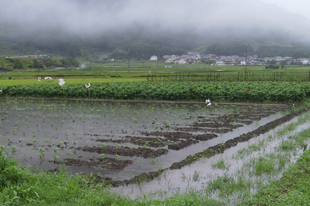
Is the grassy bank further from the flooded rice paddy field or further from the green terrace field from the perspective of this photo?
the flooded rice paddy field

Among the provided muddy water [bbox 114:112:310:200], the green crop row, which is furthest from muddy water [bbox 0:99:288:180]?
the green crop row

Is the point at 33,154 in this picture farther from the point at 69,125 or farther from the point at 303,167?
the point at 303,167

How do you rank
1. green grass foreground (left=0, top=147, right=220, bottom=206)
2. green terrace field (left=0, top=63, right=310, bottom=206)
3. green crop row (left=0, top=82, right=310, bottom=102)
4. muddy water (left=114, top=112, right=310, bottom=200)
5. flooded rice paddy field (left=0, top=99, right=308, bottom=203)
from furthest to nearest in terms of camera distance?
1. green crop row (left=0, top=82, right=310, bottom=102)
2. flooded rice paddy field (left=0, top=99, right=308, bottom=203)
3. muddy water (left=114, top=112, right=310, bottom=200)
4. green terrace field (left=0, top=63, right=310, bottom=206)
5. green grass foreground (left=0, top=147, right=220, bottom=206)

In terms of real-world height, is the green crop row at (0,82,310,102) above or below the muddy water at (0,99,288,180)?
above

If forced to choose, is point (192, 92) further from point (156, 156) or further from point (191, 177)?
point (191, 177)

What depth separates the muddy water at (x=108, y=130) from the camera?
939 cm

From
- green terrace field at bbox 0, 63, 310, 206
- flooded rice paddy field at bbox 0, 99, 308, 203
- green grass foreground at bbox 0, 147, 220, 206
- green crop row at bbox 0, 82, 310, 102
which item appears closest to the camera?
green grass foreground at bbox 0, 147, 220, 206

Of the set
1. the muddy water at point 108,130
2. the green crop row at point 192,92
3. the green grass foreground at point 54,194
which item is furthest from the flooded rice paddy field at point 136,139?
the green crop row at point 192,92

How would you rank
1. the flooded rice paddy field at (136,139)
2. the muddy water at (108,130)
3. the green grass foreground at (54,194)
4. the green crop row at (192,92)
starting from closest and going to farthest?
1. the green grass foreground at (54,194)
2. the flooded rice paddy field at (136,139)
3. the muddy water at (108,130)
4. the green crop row at (192,92)

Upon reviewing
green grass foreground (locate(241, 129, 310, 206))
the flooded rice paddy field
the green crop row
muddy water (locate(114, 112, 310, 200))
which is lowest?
muddy water (locate(114, 112, 310, 200))

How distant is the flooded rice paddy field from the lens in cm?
836

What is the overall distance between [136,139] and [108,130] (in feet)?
7.86

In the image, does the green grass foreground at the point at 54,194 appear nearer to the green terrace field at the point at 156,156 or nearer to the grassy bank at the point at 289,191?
the green terrace field at the point at 156,156

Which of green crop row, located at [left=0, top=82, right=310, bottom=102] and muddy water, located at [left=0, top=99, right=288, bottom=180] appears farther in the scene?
green crop row, located at [left=0, top=82, right=310, bottom=102]
